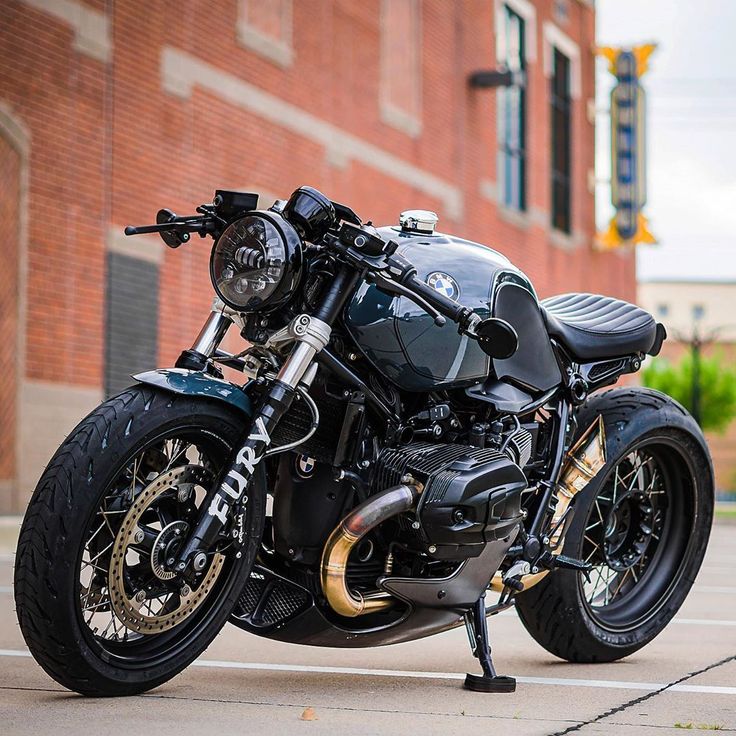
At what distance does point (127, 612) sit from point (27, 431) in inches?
432

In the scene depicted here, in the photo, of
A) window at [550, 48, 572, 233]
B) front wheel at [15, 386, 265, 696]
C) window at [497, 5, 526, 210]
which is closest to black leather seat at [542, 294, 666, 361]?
front wheel at [15, 386, 265, 696]

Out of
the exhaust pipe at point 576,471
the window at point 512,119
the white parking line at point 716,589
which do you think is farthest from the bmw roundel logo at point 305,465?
the window at point 512,119

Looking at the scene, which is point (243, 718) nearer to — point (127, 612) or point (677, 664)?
point (127, 612)

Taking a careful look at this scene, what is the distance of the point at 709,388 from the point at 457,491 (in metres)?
54.1

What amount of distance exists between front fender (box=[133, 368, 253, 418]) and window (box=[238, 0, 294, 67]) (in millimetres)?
14433

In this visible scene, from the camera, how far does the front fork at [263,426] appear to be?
13.4ft

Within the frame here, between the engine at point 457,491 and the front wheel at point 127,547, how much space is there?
0.48 meters

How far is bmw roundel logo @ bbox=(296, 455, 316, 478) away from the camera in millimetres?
4516

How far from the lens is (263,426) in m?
4.19

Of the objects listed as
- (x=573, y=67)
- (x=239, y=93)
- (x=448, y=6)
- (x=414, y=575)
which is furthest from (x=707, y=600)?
(x=573, y=67)

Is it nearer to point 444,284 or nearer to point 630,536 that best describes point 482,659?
point 444,284

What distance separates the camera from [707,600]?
8609 mm

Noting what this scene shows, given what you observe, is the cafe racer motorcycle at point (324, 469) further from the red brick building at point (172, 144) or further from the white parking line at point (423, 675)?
the red brick building at point (172, 144)

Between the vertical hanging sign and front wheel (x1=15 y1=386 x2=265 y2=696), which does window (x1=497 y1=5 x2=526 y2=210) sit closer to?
the vertical hanging sign
